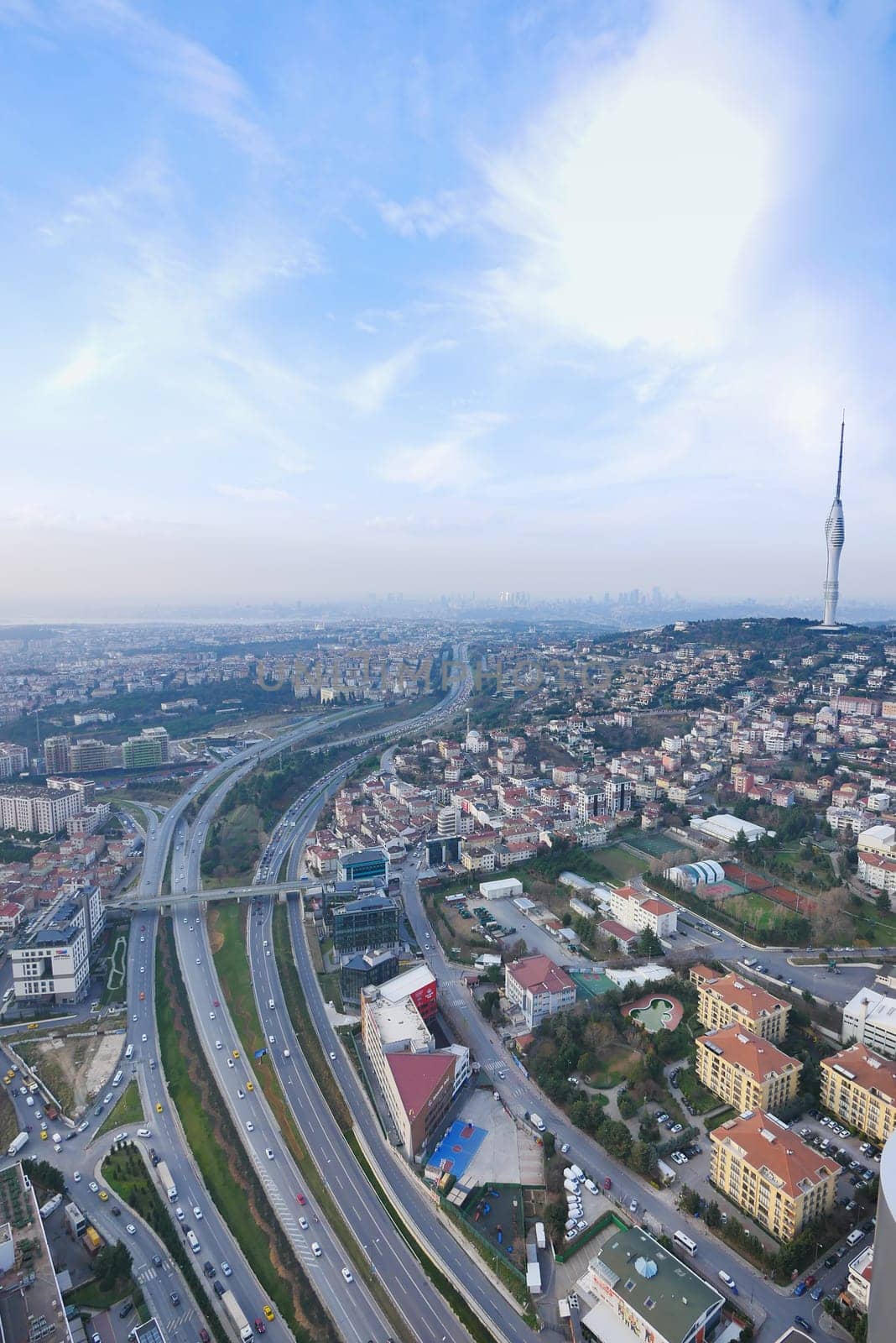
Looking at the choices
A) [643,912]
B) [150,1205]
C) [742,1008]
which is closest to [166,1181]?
[150,1205]

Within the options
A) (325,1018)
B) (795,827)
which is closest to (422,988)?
(325,1018)

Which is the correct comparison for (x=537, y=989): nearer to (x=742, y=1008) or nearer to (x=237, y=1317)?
(x=742, y=1008)

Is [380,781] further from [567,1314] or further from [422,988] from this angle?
[567,1314]

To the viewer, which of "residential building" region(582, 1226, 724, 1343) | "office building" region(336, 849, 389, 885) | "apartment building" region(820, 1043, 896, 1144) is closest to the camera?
"residential building" region(582, 1226, 724, 1343)

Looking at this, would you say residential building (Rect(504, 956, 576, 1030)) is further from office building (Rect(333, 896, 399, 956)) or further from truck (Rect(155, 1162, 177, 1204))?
truck (Rect(155, 1162, 177, 1204))

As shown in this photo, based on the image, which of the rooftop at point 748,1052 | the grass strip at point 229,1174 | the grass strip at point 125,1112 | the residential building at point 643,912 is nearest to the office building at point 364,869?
the grass strip at point 229,1174

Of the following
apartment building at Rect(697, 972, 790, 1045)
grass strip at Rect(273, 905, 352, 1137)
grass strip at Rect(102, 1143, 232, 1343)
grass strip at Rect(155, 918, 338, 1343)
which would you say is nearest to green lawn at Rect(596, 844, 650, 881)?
apartment building at Rect(697, 972, 790, 1045)
